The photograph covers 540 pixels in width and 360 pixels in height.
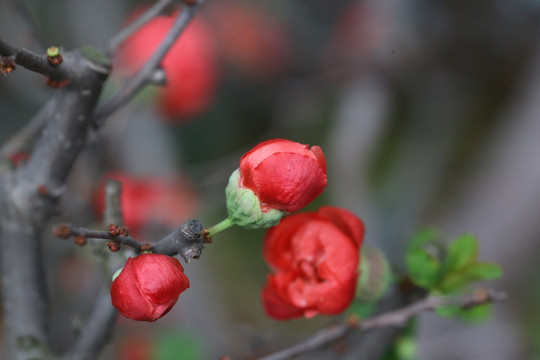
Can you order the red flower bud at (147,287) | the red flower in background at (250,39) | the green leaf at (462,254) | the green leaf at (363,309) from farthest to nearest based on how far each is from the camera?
the red flower in background at (250,39) → the green leaf at (363,309) → the green leaf at (462,254) → the red flower bud at (147,287)

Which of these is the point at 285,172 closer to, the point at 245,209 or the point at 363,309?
the point at 245,209

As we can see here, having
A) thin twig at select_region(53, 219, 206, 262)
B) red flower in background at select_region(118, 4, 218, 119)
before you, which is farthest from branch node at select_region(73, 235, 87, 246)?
red flower in background at select_region(118, 4, 218, 119)

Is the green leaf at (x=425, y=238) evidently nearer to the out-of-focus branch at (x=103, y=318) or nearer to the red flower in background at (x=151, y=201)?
the out-of-focus branch at (x=103, y=318)

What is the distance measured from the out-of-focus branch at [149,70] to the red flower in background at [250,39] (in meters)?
1.72

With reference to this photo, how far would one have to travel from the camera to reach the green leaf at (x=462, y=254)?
34.0 inches

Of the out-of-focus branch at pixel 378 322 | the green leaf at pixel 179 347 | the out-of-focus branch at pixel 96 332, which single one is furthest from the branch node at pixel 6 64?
the green leaf at pixel 179 347

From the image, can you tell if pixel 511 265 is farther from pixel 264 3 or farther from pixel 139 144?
pixel 264 3

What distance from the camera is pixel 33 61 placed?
0.63 m

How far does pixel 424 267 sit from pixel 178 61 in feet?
3.11

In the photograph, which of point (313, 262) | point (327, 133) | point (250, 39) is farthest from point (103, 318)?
point (250, 39)

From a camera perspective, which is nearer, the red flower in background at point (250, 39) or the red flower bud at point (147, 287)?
the red flower bud at point (147, 287)

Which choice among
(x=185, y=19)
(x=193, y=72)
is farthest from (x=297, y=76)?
(x=185, y=19)

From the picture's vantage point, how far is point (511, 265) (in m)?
1.76

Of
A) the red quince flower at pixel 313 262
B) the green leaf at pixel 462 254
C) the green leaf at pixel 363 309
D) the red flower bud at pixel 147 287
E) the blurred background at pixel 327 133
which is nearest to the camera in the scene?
the red flower bud at pixel 147 287
